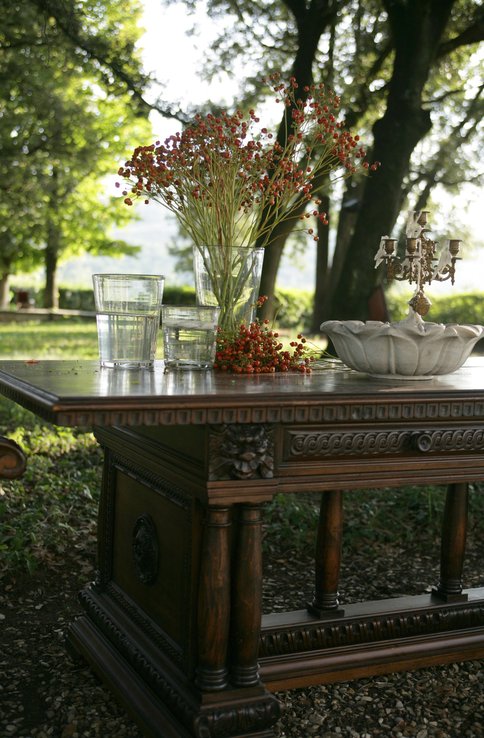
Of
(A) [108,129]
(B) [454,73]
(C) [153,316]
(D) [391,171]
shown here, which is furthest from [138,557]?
(A) [108,129]

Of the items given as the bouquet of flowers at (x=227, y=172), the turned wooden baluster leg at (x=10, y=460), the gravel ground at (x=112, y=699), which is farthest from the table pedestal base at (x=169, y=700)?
→ the bouquet of flowers at (x=227, y=172)

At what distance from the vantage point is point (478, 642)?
330 centimetres

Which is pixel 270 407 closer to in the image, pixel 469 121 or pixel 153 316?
pixel 153 316

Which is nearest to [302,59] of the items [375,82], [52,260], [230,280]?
[375,82]

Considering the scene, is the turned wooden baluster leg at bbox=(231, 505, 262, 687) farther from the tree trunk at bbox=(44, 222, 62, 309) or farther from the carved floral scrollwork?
the tree trunk at bbox=(44, 222, 62, 309)

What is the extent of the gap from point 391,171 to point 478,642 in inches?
208

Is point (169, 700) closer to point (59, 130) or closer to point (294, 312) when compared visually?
point (59, 130)

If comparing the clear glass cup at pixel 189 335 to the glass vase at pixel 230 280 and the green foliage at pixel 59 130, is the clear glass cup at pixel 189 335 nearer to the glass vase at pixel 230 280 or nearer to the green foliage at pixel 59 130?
the glass vase at pixel 230 280

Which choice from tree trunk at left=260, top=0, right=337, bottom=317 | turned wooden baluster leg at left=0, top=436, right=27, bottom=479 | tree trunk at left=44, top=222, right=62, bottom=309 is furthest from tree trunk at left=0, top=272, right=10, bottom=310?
turned wooden baluster leg at left=0, top=436, right=27, bottom=479

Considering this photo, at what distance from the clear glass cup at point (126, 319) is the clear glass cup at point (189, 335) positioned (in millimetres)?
57

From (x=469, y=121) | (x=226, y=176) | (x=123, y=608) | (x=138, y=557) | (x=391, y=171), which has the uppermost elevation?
(x=469, y=121)

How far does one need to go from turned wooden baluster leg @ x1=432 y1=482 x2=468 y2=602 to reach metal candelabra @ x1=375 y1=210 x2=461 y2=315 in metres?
0.94

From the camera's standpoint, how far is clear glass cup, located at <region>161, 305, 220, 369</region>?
2654mm

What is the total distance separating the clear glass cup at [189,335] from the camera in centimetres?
265
